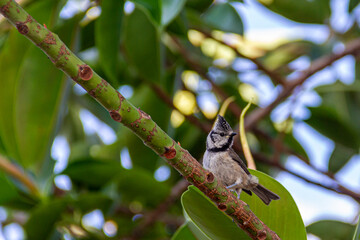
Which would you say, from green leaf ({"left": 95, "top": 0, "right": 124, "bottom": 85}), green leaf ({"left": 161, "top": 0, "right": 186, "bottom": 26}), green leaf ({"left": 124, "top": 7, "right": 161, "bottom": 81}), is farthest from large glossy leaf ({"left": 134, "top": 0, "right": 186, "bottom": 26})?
green leaf ({"left": 124, "top": 7, "right": 161, "bottom": 81})

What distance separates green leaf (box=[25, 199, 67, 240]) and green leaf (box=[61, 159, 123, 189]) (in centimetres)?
20

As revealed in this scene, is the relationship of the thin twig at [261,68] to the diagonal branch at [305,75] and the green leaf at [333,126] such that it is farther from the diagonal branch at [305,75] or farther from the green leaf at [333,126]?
the green leaf at [333,126]

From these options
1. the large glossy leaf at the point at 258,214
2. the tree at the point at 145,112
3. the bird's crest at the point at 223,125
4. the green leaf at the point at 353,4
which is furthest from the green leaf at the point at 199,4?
the large glossy leaf at the point at 258,214

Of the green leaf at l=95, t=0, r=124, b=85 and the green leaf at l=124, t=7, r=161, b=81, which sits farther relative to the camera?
the green leaf at l=124, t=7, r=161, b=81

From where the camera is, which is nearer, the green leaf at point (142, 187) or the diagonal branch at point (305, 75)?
the green leaf at point (142, 187)

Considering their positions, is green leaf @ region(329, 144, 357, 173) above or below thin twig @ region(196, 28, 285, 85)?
below

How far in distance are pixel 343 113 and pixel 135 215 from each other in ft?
4.08

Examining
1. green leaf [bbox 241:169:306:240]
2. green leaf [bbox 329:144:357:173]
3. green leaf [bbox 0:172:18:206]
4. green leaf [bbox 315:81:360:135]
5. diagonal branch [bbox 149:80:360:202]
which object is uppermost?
green leaf [bbox 315:81:360:135]

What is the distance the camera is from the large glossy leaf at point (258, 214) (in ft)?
3.41

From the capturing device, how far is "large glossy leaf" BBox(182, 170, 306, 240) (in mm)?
1039

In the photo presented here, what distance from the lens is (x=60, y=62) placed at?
73cm

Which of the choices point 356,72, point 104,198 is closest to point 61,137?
point 104,198

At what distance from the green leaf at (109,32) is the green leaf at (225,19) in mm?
613

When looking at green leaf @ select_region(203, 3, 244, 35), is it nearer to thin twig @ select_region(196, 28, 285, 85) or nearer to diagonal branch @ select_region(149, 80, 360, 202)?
thin twig @ select_region(196, 28, 285, 85)
